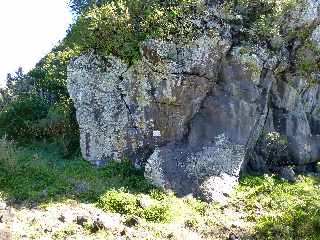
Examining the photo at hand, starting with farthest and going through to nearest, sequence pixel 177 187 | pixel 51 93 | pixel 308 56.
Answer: pixel 51 93, pixel 308 56, pixel 177 187

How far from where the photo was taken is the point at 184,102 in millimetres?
22266

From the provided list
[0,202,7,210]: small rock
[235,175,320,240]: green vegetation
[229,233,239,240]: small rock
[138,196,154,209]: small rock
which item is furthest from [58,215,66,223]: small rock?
[235,175,320,240]: green vegetation

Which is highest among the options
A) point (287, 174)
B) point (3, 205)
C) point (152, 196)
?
point (287, 174)

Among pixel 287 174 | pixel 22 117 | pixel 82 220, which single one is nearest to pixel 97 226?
pixel 82 220

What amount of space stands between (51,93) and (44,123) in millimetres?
3438

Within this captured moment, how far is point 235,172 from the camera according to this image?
22.0 meters

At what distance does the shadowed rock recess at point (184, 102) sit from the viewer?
2180 centimetres

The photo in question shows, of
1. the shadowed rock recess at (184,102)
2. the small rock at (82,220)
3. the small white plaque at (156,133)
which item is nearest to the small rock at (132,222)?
the small rock at (82,220)

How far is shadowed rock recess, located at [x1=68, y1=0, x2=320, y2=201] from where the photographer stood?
858 inches

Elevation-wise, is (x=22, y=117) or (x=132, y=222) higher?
(x=22, y=117)

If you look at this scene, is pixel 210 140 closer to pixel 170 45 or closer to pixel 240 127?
pixel 240 127

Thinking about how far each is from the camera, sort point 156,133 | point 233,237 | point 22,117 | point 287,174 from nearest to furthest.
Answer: point 233,237 < point 156,133 < point 287,174 < point 22,117

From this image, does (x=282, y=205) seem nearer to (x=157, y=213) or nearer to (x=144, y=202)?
(x=157, y=213)

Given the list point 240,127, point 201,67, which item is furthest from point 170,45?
point 240,127
